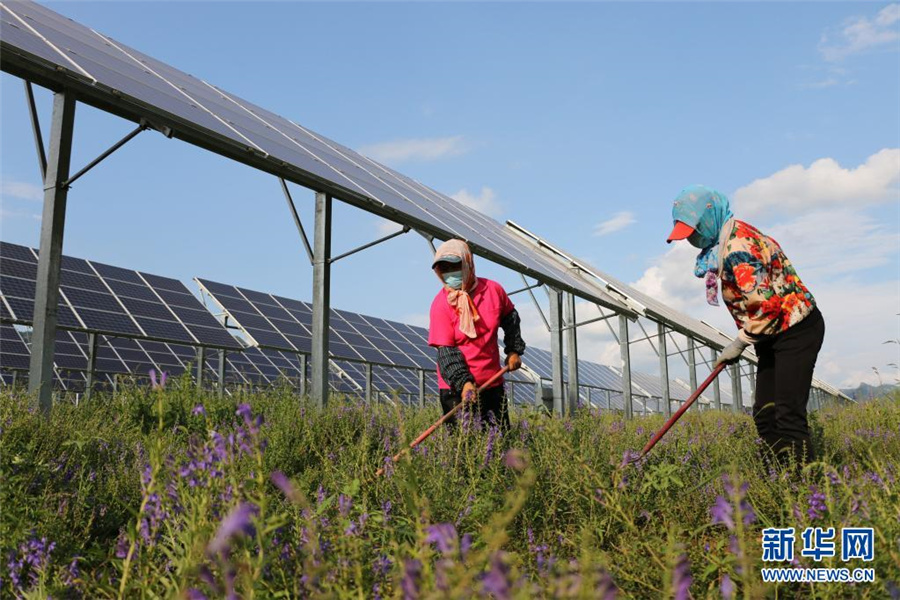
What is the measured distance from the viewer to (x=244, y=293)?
18.6 meters

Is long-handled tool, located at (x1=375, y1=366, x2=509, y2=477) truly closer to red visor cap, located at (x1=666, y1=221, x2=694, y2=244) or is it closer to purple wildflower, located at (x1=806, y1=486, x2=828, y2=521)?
red visor cap, located at (x1=666, y1=221, x2=694, y2=244)

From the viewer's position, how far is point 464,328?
14.6 ft

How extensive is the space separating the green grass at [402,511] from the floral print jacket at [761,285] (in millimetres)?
747

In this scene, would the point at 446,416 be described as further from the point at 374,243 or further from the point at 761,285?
the point at 374,243

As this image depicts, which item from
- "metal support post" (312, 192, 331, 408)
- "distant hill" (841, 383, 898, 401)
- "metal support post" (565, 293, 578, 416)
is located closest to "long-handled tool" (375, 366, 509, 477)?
"metal support post" (312, 192, 331, 408)

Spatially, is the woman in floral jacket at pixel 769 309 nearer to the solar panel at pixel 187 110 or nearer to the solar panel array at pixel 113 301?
the solar panel at pixel 187 110

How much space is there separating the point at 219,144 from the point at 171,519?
4.82m

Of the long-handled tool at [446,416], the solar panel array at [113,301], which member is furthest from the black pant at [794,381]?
the solar panel array at [113,301]

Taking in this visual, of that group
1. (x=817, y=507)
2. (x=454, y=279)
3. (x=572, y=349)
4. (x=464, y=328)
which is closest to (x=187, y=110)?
(x=454, y=279)

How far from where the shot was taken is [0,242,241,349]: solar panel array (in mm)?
11531

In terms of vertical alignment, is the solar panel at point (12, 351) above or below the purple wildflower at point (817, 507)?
above

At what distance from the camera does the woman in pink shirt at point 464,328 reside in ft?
14.6

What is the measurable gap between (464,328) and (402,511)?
1.77 m

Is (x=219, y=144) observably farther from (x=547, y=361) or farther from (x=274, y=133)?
(x=547, y=361)
